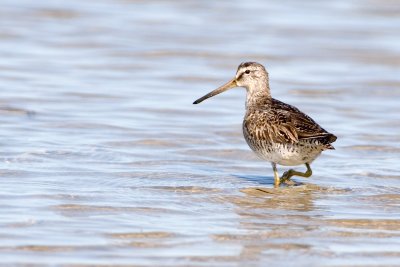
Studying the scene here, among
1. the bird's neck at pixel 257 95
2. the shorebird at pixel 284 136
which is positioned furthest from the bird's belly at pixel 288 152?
the bird's neck at pixel 257 95

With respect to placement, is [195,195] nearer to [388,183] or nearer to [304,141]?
[304,141]

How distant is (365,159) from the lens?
30.6 feet

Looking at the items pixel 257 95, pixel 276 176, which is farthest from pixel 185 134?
pixel 276 176

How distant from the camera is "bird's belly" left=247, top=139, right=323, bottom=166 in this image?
8.19m

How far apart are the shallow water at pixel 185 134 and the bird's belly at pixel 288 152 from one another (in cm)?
24

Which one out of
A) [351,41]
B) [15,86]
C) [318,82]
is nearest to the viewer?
[15,86]

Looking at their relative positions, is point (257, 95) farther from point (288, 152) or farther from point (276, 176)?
point (288, 152)

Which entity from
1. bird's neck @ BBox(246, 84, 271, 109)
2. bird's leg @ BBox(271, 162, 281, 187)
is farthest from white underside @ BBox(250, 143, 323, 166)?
bird's neck @ BBox(246, 84, 271, 109)

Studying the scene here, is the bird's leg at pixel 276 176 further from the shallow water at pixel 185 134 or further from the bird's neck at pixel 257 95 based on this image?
the bird's neck at pixel 257 95

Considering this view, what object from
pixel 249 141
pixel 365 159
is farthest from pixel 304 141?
pixel 365 159

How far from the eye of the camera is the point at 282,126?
27.2 feet

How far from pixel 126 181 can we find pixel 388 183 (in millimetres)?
2053

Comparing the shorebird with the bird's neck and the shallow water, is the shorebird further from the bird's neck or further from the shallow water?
the shallow water

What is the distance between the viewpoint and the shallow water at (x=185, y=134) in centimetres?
641
